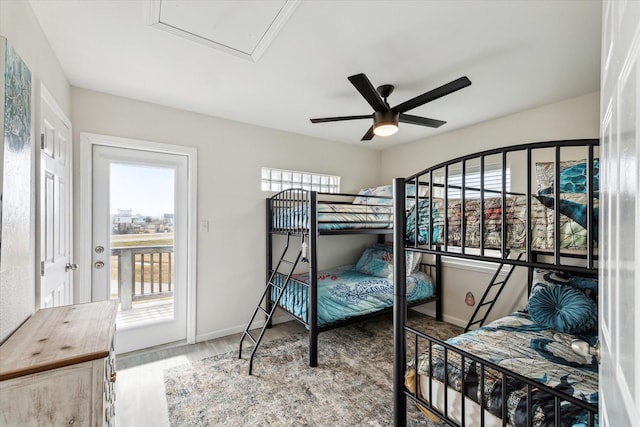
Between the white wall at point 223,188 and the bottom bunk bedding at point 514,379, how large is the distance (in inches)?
79.9

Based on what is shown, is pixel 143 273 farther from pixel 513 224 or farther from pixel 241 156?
pixel 513 224

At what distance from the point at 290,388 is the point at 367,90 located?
221 centimetres

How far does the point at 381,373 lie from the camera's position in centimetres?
230

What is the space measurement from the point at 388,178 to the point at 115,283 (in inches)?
141

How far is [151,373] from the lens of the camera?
2305 mm

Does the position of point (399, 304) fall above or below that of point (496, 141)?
below

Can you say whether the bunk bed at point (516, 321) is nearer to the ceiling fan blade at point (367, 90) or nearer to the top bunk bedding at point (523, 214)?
the top bunk bedding at point (523, 214)

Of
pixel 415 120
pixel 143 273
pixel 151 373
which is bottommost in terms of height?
pixel 151 373

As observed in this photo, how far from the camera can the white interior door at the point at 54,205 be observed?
162cm

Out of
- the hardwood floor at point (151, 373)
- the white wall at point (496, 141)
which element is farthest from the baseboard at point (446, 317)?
the hardwood floor at point (151, 373)

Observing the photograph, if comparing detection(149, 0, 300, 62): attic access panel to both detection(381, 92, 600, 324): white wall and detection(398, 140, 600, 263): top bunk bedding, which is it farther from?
detection(381, 92, 600, 324): white wall

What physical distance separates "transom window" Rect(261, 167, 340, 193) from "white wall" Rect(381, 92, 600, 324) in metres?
1.02

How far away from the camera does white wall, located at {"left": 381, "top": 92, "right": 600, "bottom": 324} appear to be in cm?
246

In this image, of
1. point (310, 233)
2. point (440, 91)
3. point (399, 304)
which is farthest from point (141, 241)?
point (440, 91)
